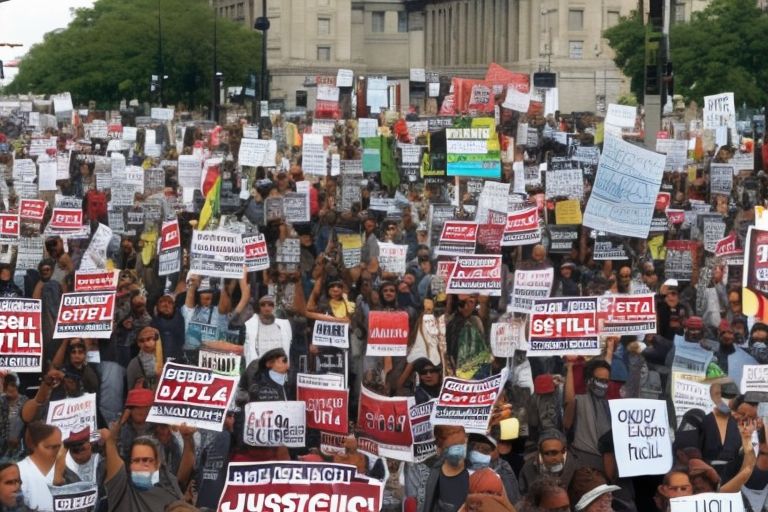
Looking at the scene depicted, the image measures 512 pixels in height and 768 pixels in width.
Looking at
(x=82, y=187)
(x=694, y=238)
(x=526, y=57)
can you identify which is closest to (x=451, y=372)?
(x=694, y=238)

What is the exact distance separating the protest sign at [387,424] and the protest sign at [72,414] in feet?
4.99

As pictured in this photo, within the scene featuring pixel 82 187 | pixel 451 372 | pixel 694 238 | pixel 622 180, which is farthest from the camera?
pixel 82 187

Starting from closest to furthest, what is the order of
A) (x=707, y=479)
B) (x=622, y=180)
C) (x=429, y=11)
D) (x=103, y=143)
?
(x=707, y=479) < (x=622, y=180) < (x=103, y=143) < (x=429, y=11)

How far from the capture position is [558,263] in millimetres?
17016

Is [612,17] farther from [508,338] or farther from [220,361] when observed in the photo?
[220,361]

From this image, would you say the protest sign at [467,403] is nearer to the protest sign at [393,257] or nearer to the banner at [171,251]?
the banner at [171,251]

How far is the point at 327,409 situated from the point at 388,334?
1.99 meters

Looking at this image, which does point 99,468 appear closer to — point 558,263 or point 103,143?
point 558,263

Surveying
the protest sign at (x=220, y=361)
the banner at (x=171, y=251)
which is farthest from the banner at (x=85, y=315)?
the banner at (x=171, y=251)

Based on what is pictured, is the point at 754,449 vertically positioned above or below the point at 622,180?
below

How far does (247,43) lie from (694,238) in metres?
63.8

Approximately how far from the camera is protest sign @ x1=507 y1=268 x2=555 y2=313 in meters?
14.0

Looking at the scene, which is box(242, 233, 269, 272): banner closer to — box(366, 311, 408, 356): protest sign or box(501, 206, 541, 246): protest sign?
box(366, 311, 408, 356): protest sign

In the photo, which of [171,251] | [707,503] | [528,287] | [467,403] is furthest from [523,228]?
[707,503]
